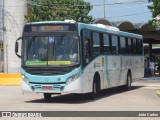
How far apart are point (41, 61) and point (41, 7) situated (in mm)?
35562

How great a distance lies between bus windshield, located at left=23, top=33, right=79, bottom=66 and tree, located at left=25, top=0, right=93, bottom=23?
3096cm

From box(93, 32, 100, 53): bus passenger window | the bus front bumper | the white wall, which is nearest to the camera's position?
the bus front bumper

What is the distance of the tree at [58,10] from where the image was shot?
172 ft

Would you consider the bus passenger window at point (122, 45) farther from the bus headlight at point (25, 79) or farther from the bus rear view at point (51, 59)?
the bus headlight at point (25, 79)

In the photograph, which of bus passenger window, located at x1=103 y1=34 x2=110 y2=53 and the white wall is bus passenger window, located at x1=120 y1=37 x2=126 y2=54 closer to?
bus passenger window, located at x1=103 y1=34 x2=110 y2=53

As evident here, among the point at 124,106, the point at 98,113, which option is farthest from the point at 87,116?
the point at 124,106

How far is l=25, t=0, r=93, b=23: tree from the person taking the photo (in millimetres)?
52366

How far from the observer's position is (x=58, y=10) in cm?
5306

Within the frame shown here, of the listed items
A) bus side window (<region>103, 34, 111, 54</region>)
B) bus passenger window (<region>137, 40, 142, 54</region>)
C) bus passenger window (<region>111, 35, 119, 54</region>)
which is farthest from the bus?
bus passenger window (<region>137, 40, 142, 54</region>)

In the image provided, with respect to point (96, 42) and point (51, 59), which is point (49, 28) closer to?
point (51, 59)

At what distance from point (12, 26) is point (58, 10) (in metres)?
10.2

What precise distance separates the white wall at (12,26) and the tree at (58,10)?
5.29 m

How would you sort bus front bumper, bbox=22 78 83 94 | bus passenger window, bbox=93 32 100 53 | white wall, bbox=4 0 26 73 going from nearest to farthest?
1. bus front bumper, bbox=22 78 83 94
2. bus passenger window, bbox=93 32 100 53
3. white wall, bbox=4 0 26 73

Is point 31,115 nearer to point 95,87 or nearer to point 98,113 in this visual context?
point 98,113
